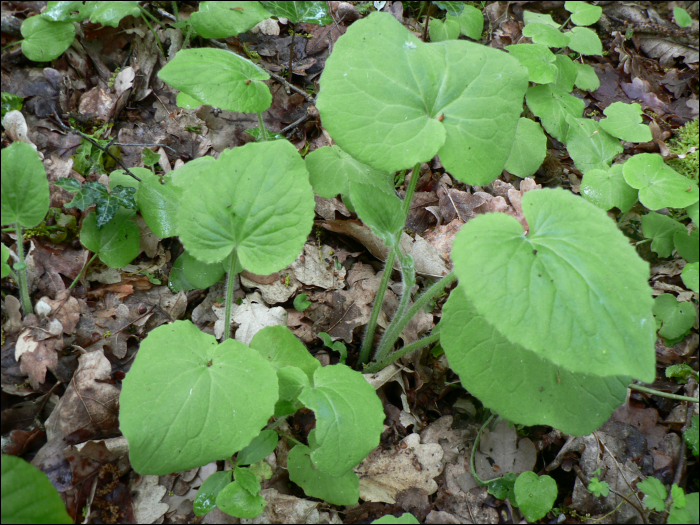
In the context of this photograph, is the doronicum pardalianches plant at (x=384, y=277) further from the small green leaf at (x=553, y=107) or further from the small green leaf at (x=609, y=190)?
the small green leaf at (x=553, y=107)

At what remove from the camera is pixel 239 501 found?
175cm

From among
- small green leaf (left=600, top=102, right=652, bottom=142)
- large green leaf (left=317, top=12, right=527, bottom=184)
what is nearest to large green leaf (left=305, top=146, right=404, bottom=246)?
large green leaf (left=317, top=12, right=527, bottom=184)

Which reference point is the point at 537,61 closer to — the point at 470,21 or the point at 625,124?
the point at 470,21

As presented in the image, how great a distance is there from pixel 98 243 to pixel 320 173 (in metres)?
1.25

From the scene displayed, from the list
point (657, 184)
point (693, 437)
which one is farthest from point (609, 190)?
point (693, 437)

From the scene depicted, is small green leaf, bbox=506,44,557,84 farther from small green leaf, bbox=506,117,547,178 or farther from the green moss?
the green moss

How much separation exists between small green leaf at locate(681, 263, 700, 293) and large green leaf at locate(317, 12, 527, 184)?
128 centimetres

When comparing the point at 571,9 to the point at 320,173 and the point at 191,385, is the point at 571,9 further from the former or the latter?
the point at 191,385

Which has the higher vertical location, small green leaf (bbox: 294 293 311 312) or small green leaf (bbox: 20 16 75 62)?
small green leaf (bbox: 20 16 75 62)

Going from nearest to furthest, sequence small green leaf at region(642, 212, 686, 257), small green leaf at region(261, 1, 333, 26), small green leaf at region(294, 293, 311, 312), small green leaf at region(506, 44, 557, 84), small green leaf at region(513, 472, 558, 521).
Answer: small green leaf at region(513, 472, 558, 521)
small green leaf at region(261, 1, 333, 26)
small green leaf at region(294, 293, 311, 312)
small green leaf at region(642, 212, 686, 257)
small green leaf at region(506, 44, 557, 84)

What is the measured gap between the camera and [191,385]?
5.26 feet

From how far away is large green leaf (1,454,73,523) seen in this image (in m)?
1.41

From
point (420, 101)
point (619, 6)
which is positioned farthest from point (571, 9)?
point (420, 101)

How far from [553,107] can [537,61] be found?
36 cm
